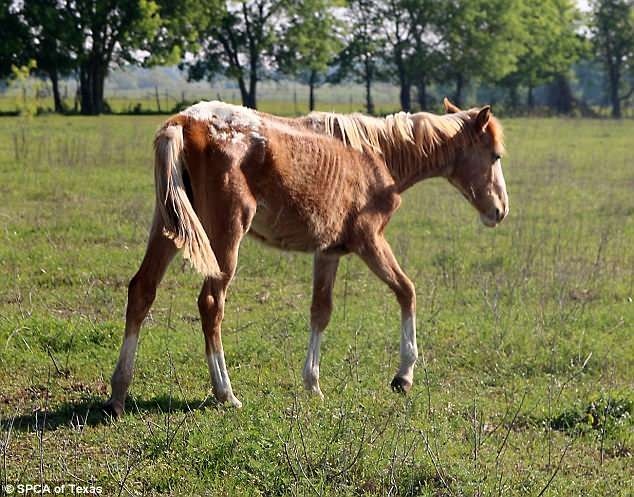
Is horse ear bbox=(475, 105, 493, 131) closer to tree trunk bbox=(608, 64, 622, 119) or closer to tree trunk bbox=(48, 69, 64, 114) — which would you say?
tree trunk bbox=(48, 69, 64, 114)

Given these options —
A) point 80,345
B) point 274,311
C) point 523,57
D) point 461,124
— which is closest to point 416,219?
A: point 274,311

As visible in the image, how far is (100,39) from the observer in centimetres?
4453

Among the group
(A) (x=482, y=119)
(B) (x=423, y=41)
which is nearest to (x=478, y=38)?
(B) (x=423, y=41)

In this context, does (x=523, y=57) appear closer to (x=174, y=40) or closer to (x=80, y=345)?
(x=174, y=40)

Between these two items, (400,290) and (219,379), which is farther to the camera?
(400,290)

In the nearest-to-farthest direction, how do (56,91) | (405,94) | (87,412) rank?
(87,412) < (56,91) < (405,94)

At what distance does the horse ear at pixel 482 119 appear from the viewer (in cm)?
734

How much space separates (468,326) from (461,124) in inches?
76.0

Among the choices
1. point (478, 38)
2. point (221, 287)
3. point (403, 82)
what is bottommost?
point (221, 287)

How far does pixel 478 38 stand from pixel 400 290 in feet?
190

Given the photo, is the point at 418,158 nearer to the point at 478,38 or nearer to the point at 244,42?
the point at 244,42

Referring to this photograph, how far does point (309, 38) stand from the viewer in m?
56.6

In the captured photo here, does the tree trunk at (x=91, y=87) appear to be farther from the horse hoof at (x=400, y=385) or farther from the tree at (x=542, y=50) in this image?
the horse hoof at (x=400, y=385)

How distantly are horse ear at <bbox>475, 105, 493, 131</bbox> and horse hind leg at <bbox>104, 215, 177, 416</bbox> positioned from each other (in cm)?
293
